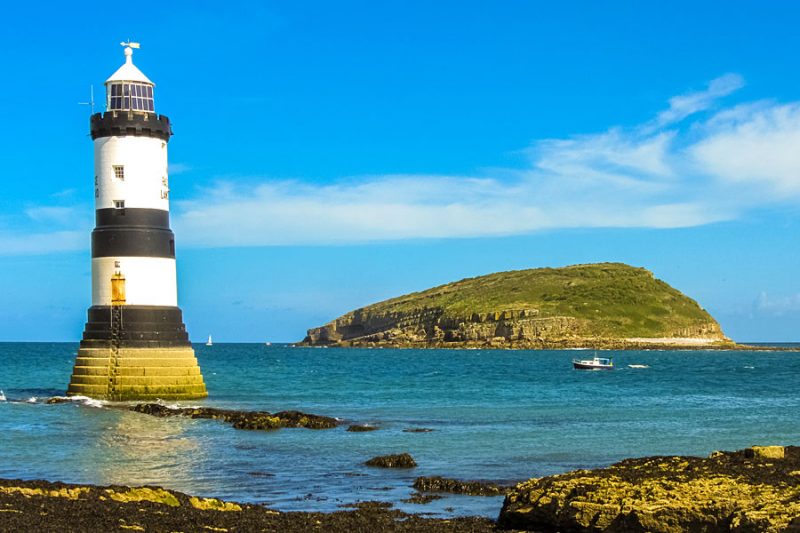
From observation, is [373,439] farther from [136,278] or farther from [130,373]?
[130,373]

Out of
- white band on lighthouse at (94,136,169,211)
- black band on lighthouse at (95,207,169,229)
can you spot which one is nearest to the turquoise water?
black band on lighthouse at (95,207,169,229)

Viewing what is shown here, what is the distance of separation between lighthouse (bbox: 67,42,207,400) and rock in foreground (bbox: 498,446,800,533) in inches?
1000

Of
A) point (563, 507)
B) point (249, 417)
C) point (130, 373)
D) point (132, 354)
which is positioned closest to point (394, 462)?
point (563, 507)

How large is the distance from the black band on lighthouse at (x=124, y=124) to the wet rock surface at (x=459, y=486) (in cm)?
2276

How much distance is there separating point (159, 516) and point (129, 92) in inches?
1073

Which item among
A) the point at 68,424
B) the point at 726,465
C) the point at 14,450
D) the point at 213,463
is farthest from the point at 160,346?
the point at 726,465

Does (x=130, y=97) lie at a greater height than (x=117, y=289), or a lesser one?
greater

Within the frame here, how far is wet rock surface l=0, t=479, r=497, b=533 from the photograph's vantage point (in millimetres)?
14086

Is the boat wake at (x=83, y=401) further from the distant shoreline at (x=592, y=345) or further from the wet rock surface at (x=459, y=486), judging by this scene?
the distant shoreline at (x=592, y=345)

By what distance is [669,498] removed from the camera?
45.0 feet

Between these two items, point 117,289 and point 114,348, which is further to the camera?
point 114,348

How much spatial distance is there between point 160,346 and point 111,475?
16.9 meters

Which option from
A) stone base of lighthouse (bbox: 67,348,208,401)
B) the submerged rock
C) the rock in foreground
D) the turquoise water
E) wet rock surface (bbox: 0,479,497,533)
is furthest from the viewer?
stone base of lighthouse (bbox: 67,348,208,401)

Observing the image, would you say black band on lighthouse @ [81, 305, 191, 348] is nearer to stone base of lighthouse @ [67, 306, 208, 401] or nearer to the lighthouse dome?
stone base of lighthouse @ [67, 306, 208, 401]
